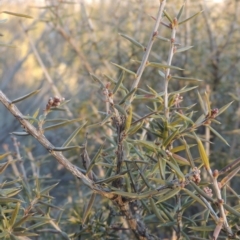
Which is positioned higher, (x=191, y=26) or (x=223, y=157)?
(x=191, y=26)

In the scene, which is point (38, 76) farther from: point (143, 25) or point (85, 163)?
point (85, 163)

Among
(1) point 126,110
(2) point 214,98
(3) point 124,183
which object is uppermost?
(1) point 126,110

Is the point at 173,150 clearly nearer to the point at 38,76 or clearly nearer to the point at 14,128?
the point at 14,128

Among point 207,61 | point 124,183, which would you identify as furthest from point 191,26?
point 124,183

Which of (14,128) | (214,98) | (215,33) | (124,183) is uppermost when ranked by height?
(124,183)

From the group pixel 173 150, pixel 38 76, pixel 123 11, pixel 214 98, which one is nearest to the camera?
pixel 173 150

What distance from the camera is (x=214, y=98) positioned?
5.31 ft

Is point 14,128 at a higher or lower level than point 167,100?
lower

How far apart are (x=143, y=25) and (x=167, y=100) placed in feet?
4.34

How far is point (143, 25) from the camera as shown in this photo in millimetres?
1921

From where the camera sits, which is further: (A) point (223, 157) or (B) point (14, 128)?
(B) point (14, 128)

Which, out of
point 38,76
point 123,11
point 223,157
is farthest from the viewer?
point 38,76

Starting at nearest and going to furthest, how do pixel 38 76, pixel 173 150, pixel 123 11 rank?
pixel 173 150
pixel 123 11
pixel 38 76

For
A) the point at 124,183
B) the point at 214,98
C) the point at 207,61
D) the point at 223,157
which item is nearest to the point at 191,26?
the point at 207,61
